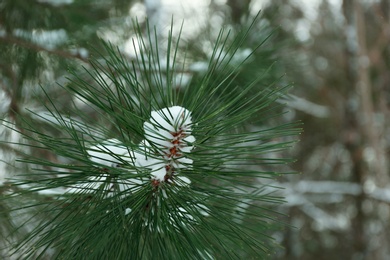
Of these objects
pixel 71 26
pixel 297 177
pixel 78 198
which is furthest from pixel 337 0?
pixel 78 198

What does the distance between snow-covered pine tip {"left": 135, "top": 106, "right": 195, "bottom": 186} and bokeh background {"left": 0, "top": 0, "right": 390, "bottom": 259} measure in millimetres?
183

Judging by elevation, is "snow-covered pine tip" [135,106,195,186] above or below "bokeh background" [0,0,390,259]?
below

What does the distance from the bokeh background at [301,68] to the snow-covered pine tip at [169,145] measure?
183mm

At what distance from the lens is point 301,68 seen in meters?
2.70

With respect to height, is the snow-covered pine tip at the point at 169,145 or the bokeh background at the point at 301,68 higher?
the bokeh background at the point at 301,68

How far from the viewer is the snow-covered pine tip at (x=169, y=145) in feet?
3.09

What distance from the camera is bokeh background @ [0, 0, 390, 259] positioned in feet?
7.07

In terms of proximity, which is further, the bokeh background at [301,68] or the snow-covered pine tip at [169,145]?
the bokeh background at [301,68]

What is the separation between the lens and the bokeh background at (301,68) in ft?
7.07

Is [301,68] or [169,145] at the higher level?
[301,68]

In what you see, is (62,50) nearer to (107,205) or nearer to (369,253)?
(107,205)

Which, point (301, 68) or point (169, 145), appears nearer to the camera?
point (169, 145)

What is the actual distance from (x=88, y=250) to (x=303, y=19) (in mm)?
5550

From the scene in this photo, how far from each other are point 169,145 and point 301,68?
1.87 metres
